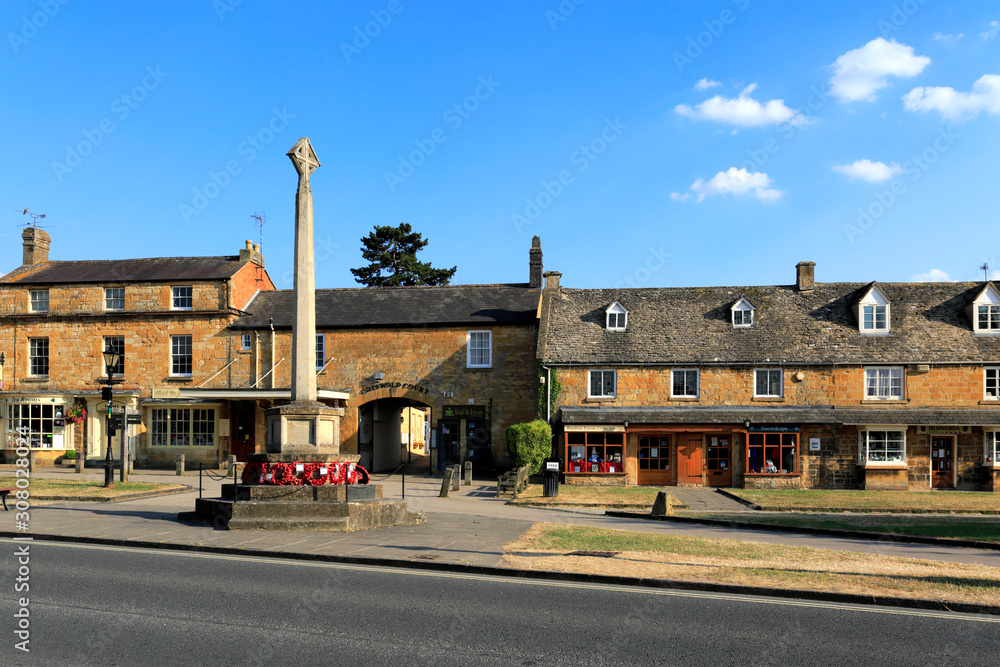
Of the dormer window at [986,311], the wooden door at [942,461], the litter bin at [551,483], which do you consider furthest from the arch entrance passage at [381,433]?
the dormer window at [986,311]

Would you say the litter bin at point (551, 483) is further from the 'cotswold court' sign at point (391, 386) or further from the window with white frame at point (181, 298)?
the window with white frame at point (181, 298)

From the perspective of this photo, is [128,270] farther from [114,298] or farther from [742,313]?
[742,313]

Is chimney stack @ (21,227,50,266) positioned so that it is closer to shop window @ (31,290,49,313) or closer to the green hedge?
shop window @ (31,290,49,313)

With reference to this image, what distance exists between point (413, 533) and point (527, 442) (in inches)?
517

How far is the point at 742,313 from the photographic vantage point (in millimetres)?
31750

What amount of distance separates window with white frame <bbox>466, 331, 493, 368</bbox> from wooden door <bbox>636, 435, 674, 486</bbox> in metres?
7.28

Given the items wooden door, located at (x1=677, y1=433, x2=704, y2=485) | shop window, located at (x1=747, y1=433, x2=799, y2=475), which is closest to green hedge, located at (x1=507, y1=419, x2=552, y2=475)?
wooden door, located at (x1=677, y1=433, x2=704, y2=485)

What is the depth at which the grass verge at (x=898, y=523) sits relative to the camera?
15109mm

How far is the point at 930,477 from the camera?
93.0ft

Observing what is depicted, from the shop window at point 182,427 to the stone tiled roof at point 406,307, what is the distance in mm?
4300

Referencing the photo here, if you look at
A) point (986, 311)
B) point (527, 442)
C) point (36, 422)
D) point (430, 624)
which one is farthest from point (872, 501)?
point (36, 422)

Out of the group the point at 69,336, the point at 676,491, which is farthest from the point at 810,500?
the point at 69,336

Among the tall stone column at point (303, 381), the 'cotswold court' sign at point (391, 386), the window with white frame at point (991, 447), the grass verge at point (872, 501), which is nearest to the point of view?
the tall stone column at point (303, 381)

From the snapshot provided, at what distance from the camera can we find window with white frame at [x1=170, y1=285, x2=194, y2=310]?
33.2 metres
